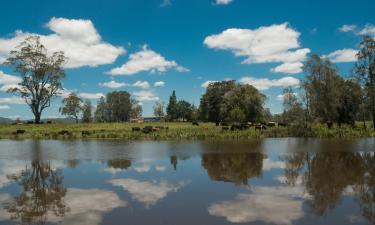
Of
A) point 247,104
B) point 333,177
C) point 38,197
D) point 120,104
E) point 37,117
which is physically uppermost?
point 120,104

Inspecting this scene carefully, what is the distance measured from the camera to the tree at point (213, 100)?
114125 millimetres

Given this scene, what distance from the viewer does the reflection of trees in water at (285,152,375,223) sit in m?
12.6

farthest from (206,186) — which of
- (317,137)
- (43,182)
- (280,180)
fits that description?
(317,137)

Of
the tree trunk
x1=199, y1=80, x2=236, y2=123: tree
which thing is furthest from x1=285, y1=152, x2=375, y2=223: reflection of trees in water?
x1=199, y1=80, x2=236, y2=123: tree

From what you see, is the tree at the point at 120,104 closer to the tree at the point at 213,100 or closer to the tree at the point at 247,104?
the tree at the point at 213,100

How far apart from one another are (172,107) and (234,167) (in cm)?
12767

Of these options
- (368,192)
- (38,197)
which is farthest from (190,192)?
(368,192)

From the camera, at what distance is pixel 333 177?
18.0 m

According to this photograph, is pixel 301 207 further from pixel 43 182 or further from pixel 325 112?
pixel 325 112

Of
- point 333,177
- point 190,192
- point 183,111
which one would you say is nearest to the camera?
point 190,192

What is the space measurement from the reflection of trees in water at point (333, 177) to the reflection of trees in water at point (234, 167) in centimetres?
189

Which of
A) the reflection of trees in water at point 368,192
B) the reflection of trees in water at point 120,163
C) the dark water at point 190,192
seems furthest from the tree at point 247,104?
the reflection of trees in water at point 368,192

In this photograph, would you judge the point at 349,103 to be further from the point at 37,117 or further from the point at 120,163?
the point at 37,117

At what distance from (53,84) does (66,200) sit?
7091cm
